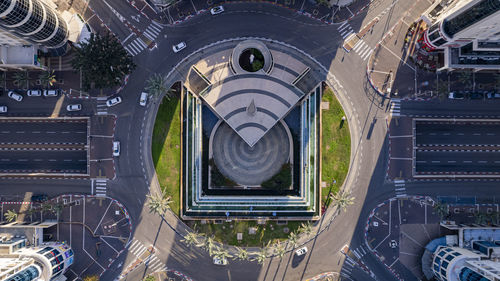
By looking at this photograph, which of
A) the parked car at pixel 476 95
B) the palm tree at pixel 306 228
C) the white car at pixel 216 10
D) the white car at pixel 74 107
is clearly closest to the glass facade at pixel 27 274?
the white car at pixel 74 107

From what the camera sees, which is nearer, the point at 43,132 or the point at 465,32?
the point at 465,32

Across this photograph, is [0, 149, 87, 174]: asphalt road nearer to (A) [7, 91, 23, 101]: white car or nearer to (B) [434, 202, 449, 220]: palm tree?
(A) [7, 91, 23, 101]: white car

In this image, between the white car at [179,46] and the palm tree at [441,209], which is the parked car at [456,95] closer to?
the palm tree at [441,209]

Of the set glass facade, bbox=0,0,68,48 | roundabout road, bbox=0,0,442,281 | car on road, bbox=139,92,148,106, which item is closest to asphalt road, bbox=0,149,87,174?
roundabout road, bbox=0,0,442,281

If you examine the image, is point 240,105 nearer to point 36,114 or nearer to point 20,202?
point 36,114

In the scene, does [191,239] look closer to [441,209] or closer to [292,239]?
[292,239]

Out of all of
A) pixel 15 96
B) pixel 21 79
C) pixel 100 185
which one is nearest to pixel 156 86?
pixel 100 185

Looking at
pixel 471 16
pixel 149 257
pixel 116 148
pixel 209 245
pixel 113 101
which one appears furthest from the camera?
pixel 149 257
